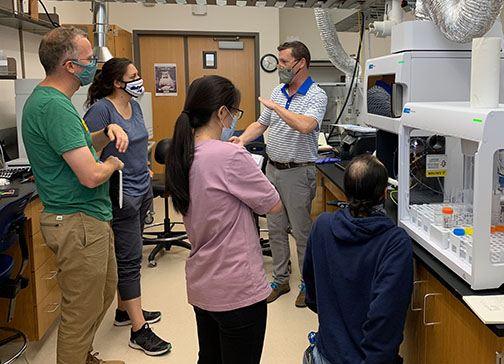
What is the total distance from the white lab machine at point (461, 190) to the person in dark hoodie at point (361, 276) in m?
0.16

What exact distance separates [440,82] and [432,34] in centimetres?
20

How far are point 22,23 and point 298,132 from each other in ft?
6.91

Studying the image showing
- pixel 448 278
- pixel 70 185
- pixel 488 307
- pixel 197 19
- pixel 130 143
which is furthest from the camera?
pixel 197 19

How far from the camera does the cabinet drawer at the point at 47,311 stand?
2355 mm

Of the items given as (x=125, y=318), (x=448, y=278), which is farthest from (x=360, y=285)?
(x=125, y=318)

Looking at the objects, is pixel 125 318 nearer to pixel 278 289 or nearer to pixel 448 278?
pixel 278 289

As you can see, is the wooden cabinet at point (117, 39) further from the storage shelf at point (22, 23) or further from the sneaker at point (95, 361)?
the sneaker at point (95, 361)

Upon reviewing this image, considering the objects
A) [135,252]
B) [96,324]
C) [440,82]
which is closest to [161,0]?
[135,252]

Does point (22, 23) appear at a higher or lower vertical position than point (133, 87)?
higher

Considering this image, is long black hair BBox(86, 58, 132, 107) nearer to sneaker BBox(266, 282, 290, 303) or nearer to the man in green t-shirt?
the man in green t-shirt

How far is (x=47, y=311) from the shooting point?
8.03 ft

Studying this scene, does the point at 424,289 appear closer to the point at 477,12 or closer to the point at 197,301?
the point at 197,301

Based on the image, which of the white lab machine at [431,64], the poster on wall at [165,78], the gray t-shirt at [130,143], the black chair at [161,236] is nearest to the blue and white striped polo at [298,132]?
the white lab machine at [431,64]

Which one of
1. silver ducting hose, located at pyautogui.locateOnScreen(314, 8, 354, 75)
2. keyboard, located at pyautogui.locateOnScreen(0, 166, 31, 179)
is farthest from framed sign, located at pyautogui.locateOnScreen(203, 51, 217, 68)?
keyboard, located at pyautogui.locateOnScreen(0, 166, 31, 179)
